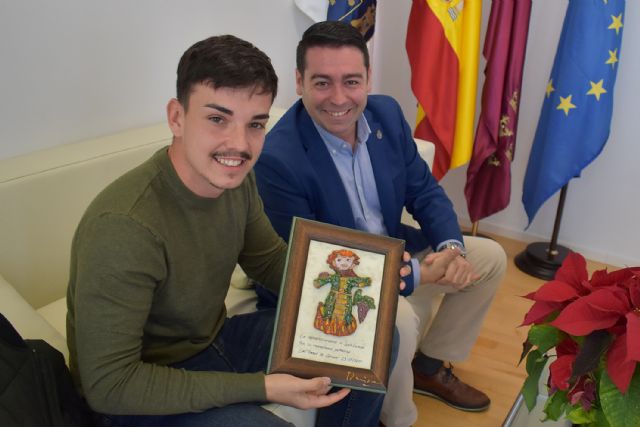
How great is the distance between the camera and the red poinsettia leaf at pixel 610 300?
82 centimetres

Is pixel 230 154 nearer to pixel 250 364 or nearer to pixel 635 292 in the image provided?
pixel 250 364

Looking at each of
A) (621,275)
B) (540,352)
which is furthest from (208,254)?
(621,275)

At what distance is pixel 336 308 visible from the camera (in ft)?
3.97

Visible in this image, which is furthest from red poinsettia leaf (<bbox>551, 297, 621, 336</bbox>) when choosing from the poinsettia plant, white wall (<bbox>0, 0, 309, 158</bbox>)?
white wall (<bbox>0, 0, 309, 158</bbox>)

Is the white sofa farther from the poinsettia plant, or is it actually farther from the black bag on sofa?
the poinsettia plant

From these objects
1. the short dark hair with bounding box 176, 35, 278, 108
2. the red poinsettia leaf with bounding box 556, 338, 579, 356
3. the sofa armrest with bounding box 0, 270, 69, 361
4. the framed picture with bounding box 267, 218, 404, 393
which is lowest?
the sofa armrest with bounding box 0, 270, 69, 361

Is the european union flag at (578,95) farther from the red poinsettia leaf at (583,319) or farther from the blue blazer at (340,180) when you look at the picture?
the red poinsettia leaf at (583,319)

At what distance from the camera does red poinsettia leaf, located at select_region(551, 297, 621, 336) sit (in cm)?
81

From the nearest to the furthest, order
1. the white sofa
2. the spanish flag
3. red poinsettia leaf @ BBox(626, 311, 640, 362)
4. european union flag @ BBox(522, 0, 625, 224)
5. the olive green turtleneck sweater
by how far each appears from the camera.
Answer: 1. red poinsettia leaf @ BBox(626, 311, 640, 362)
2. the olive green turtleneck sweater
3. the white sofa
4. european union flag @ BBox(522, 0, 625, 224)
5. the spanish flag

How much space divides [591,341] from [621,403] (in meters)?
0.09

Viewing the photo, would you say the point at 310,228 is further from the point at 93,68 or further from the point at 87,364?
the point at 93,68

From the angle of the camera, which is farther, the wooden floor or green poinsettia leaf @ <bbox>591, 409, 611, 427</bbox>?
the wooden floor

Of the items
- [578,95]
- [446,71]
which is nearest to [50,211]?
[446,71]

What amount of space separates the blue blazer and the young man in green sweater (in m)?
0.34
